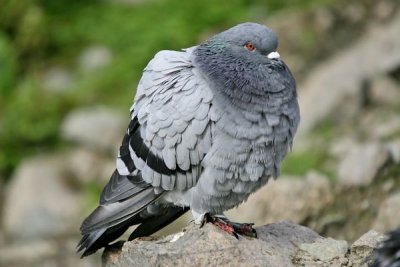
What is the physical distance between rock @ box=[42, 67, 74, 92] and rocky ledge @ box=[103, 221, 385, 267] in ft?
25.5

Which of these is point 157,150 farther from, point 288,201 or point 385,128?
point 385,128

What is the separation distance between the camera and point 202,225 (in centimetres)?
732

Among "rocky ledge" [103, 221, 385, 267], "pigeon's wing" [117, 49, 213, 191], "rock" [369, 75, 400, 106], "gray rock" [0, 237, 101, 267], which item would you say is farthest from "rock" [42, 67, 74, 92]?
"rocky ledge" [103, 221, 385, 267]

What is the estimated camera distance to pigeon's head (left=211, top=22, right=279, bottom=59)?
7418mm

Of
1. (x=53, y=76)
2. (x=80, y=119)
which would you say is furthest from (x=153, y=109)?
(x=53, y=76)

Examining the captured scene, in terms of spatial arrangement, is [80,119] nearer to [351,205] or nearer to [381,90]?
[381,90]

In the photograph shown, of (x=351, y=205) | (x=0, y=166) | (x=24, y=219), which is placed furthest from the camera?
(x=0, y=166)

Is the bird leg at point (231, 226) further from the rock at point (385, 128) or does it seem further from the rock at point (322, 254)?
the rock at point (385, 128)

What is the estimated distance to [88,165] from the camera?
13734 mm

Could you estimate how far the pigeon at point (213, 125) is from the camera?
7.25m

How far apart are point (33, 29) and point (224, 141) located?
29.1ft

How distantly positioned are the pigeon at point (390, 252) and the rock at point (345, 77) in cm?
672

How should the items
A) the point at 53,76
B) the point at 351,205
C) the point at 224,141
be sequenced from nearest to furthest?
the point at 224,141 → the point at 351,205 → the point at 53,76

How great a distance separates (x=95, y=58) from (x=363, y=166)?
6147mm
